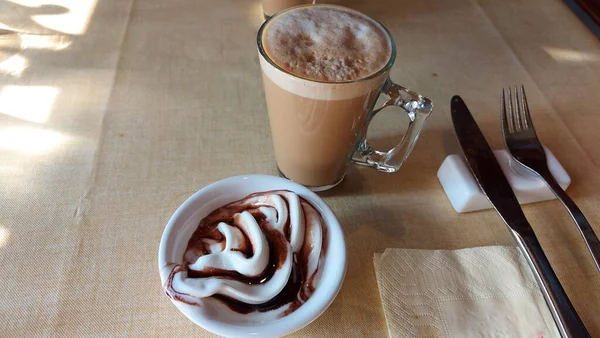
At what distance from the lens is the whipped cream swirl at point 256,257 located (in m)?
0.46

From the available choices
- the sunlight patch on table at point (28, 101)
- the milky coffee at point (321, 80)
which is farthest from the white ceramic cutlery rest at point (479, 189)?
the sunlight patch on table at point (28, 101)

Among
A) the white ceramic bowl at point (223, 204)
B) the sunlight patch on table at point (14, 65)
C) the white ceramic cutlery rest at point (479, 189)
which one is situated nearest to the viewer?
the white ceramic bowl at point (223, 204)

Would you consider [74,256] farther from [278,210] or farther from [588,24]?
[588,24]

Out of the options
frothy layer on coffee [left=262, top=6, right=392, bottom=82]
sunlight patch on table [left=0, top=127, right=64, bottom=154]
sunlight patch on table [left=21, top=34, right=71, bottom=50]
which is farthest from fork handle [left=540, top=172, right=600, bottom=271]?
sunlight patch on table [left=21, top=34, right=71, bottom=50]

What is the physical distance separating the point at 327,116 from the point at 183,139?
0.91 feet

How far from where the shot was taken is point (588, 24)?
106cm

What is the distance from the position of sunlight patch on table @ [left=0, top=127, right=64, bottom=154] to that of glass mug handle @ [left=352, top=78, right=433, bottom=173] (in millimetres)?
498

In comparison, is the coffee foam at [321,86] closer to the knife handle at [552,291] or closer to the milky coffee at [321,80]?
the milky coffee at [321,80]

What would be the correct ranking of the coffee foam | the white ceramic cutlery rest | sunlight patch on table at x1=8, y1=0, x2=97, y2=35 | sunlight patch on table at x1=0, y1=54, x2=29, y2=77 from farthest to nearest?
1. sunlight patch on table at x1=8, y1=0, x2=97, y2=35
2. sunlight patch on table at x1=0, y1=54, x2=29, y2=77
3. the white ceramic cutlery rest
4. the coffee foam

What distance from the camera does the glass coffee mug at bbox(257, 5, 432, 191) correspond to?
555mm

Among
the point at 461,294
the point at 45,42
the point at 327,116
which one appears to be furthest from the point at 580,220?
the point at 45,42

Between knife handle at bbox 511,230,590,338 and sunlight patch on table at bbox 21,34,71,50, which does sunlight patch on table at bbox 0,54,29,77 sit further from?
knife handle at bbox 511,230,590,338

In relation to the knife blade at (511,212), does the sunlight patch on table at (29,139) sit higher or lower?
higher

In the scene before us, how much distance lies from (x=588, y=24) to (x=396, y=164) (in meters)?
0.77
